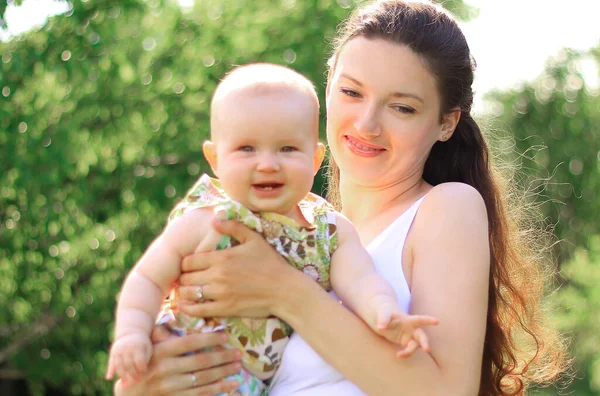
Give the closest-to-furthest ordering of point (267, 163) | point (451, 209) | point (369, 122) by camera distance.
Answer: point (267, 163), point (451, 209), point (369, 122)

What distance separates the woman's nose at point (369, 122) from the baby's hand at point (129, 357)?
3.24 feet

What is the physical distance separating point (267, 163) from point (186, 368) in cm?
60

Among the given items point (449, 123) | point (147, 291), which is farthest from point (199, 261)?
point (449, 123)

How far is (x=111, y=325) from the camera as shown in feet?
29.3

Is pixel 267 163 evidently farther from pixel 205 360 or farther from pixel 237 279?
pixel 205 360

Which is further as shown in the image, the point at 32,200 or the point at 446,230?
the point at 32,200

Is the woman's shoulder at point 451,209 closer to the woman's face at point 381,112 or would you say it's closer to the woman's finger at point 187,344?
the woman's face at point 381,112

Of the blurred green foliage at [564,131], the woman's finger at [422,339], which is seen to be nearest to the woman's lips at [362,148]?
the woman's finger at [422,339]

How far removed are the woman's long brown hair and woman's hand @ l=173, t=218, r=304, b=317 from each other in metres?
0.82

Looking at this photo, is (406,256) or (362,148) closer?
(406,256)

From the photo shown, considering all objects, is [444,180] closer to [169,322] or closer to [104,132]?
[169,322]

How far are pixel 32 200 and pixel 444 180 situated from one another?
555 centimetres

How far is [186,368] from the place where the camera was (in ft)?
7.59

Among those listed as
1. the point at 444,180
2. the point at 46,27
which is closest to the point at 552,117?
the point at 46,27
